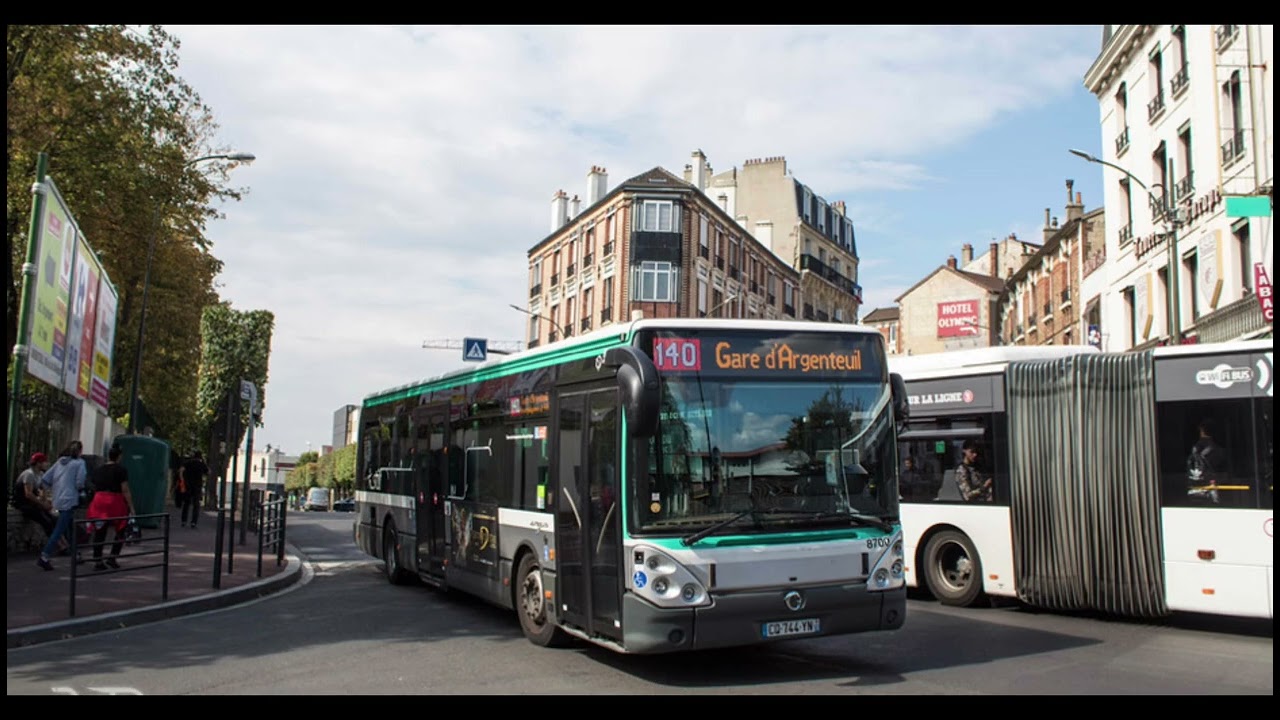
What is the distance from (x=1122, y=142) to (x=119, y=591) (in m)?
31.2

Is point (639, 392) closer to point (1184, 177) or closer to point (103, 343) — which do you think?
point (103, 343)

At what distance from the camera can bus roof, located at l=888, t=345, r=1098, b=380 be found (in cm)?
1187

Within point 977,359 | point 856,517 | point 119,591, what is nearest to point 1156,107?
point 977,359

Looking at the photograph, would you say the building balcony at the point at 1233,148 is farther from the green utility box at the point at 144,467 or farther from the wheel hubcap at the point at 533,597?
the green utility box at the point at 144,467

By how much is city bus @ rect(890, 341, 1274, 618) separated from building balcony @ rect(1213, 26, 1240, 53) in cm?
1763

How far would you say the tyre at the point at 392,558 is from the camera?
14.4 meters

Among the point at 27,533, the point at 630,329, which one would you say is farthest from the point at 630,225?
the point at 630,329

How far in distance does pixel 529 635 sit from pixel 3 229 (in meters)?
6.12

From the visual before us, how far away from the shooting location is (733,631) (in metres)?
7.43

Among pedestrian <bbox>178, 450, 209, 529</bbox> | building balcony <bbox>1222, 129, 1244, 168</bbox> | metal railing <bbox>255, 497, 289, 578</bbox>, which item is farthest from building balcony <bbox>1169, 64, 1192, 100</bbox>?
pedestrian <bbox>178, 450, 209, 529</bbox>

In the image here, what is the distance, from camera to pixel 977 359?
12.1 m

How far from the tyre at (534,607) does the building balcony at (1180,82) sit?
25317 mm

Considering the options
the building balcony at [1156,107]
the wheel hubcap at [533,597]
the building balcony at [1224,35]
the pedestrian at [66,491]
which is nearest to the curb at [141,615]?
the pedestrian at [66,491]

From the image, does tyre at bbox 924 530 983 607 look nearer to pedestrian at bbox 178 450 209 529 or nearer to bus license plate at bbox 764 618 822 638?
bus license plate at bbox 764 618 822 638
